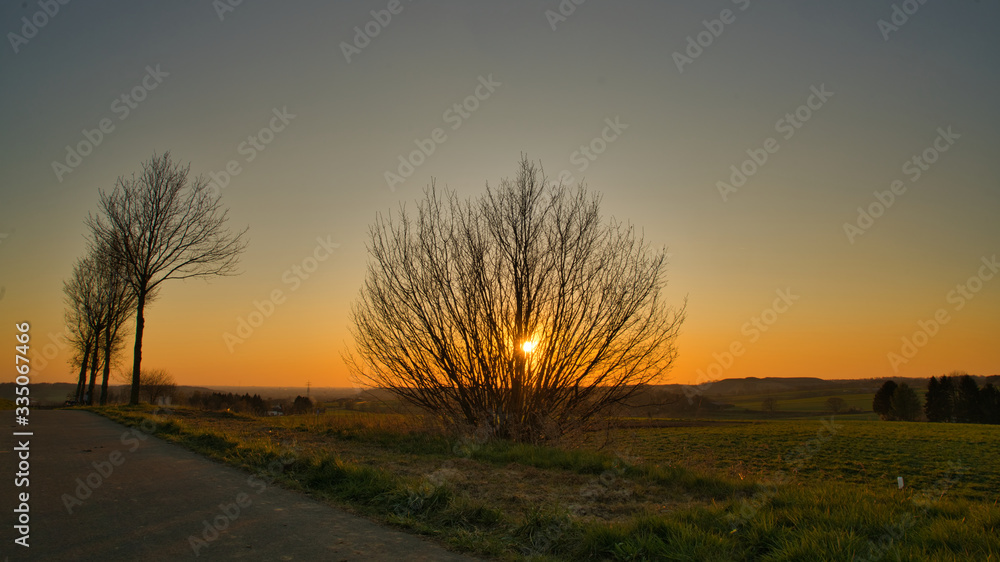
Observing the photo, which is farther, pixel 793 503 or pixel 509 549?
pixel 793 503

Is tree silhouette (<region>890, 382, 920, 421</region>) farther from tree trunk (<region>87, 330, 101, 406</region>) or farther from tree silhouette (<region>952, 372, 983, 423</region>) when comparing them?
tree trunk (<region>87, 330, 101, 406</region>)

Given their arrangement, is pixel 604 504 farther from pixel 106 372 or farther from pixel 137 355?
pixel 106 372

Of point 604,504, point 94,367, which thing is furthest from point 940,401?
point 94,367

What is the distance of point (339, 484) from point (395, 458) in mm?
2558

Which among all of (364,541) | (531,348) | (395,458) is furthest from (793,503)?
(531,348)

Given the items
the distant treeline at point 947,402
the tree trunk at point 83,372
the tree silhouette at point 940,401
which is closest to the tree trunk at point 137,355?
the tree trunk at point 83,372

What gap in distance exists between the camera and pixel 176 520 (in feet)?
16.0

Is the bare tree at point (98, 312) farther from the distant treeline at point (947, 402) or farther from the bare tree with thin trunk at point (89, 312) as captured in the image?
the distant treeline at point (947, 402)

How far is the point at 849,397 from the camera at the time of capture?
349ft

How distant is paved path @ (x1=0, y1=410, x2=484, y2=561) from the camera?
13.4 ft

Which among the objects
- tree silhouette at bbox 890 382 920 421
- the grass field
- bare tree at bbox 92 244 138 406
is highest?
bare tree at bbox 92 244 138 406

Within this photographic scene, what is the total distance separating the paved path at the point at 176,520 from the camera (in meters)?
4.09

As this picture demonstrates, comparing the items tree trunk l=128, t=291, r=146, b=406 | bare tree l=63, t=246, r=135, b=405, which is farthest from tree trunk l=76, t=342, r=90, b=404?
tree trunk l=128, t=291, r=146, b=406

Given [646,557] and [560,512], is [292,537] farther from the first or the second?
[646,557]
